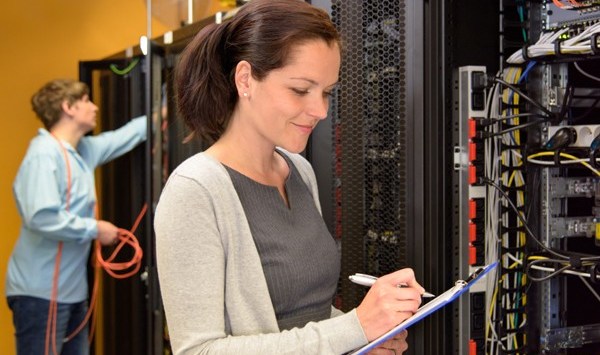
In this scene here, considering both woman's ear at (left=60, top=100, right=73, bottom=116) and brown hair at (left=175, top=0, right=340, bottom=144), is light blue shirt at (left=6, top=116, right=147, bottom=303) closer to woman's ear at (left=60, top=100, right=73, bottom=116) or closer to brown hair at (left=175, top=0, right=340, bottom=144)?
woman's ear at (left=60, top=100, right=73, bottom=116)

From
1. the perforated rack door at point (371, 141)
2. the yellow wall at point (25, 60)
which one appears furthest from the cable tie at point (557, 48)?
the yellow wall at point (25, 60)

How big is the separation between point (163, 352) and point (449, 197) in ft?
4.74

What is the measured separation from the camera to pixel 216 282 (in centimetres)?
108

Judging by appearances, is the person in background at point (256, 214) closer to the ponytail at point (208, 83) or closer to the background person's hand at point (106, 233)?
the ponytail at point (208, 83)

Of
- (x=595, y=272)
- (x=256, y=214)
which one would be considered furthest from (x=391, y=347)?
(x=595, y=272)

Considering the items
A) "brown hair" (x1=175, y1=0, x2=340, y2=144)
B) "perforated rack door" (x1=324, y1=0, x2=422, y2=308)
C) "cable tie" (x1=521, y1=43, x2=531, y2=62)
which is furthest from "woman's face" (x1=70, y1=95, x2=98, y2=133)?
"cable tie" (x1=521, y1=43, x2=531, y2=62)

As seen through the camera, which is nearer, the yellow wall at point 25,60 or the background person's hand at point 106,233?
the background person's hand at point 106,233

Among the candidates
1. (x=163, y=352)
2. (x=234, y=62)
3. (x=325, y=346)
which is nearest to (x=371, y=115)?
(x=234, y=62)

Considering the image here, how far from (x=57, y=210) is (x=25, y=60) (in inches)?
40.3

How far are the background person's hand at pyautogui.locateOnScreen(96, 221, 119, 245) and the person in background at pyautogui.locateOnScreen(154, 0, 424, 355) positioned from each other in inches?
70.3

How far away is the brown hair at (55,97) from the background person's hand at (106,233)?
0.54 m

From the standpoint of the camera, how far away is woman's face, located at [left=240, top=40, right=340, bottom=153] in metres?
1.18

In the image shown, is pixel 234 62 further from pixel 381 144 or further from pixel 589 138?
pixel 589 138

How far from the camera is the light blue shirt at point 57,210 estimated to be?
2883 millimetres
